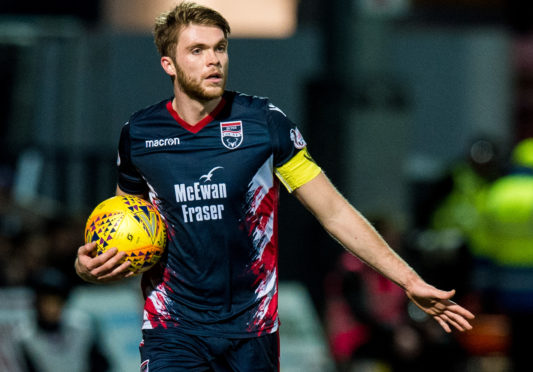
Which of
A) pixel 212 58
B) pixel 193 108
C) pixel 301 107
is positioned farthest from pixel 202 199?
pixel 301 107

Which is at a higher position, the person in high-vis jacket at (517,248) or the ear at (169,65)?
the ear at (169,65)

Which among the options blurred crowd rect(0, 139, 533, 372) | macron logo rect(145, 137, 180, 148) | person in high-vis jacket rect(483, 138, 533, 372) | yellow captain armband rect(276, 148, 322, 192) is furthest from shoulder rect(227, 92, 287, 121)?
person in high-vis jacket rect(483, 138, 533, 372)

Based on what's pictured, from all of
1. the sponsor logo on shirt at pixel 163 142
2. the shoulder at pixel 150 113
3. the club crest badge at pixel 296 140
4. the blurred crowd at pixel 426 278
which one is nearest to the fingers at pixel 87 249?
the sponsor logo on shirt at pixel 163 142

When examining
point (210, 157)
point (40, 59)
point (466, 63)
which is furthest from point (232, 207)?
point (466, 63)

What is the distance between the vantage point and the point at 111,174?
12.7m

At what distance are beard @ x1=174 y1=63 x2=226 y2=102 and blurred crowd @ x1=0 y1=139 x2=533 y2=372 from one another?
444 centimetres

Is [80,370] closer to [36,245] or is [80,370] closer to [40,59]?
[36,245]

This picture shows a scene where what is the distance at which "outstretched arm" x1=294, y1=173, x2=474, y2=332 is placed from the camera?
18.2ft

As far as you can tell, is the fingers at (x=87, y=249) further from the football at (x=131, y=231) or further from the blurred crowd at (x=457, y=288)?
the blurred crowd at (x=457, y=288)

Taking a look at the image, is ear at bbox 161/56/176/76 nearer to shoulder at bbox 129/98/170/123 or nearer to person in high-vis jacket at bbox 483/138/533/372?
shoulder at bbox 129/98/170/123

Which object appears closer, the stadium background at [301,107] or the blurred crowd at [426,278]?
the blurred crowd at [426,278]

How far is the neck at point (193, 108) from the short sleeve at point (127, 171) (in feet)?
1.00

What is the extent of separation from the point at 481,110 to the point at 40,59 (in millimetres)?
6031

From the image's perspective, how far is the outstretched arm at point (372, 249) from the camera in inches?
219
